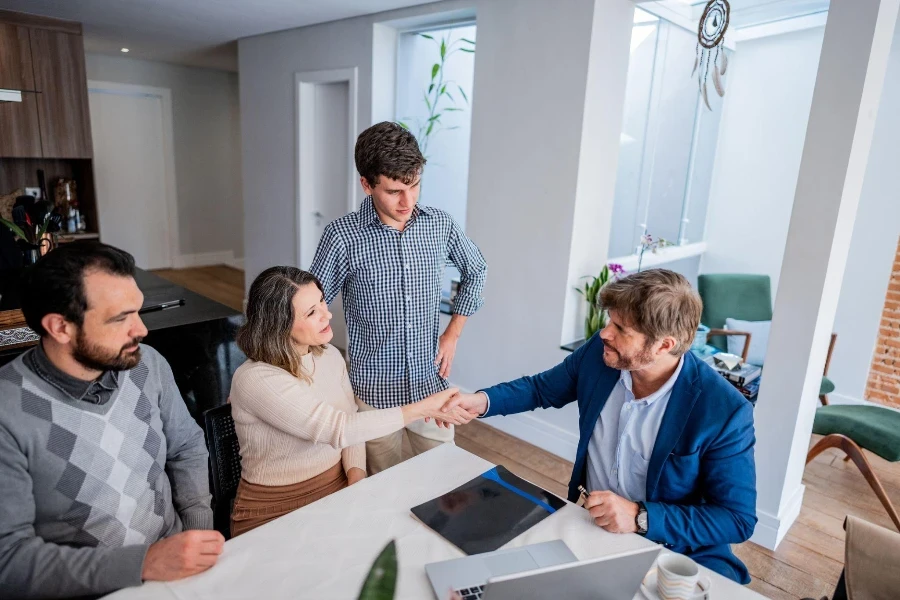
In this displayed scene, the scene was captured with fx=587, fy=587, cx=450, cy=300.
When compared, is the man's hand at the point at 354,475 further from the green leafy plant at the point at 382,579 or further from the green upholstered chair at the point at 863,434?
the green upholstered chair at the point at 863,434

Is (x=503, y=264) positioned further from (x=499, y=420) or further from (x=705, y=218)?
(x=705, y=218)

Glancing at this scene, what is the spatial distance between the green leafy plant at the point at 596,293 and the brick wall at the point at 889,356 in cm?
203

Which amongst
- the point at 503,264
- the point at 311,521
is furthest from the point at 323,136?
the point at 311,521

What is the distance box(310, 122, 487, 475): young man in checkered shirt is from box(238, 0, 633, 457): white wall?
1.17 m

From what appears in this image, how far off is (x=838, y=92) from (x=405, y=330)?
1808 mm

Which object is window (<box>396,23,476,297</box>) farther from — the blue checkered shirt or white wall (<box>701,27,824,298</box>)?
white wall (<box>701,27,824,298</box>)

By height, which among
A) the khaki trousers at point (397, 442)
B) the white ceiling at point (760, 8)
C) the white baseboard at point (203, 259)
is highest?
the white ceiling at point (760, 8)

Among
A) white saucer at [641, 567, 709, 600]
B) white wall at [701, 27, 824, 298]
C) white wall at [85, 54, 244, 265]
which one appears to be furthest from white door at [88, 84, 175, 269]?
white saucer at [641, 567, 709, 600]

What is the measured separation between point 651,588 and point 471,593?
0.35 m

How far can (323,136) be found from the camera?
472cm

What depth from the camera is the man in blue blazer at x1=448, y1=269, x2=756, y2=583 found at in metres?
1.38

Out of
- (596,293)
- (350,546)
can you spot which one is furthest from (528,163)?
(350,546)

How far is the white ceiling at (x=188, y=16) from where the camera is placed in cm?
375

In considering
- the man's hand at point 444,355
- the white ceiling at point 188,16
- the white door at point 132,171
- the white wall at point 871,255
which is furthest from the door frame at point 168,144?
the white wall at point 871,255
